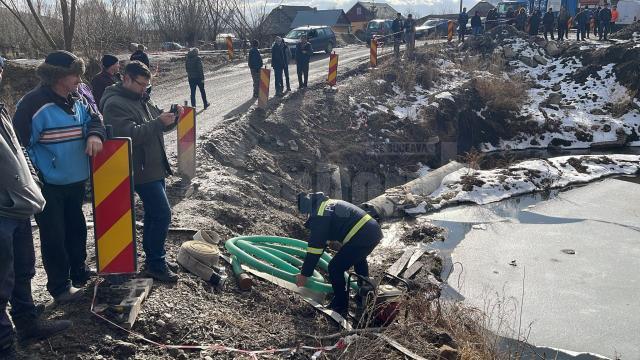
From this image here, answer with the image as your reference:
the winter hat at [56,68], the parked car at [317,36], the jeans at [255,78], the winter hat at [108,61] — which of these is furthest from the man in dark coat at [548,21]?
the winter hat at [56,68]

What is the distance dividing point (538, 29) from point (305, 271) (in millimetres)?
24819

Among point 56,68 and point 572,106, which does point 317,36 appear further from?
point 56,68

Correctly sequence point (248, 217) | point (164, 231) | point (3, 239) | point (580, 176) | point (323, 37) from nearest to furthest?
point (3, 239) < point (164, 231) < point (248, 217) < point (580, 176) < point (323, 37)

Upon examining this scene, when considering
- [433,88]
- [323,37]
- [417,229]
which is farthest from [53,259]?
[323,37]

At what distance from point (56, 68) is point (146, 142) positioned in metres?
0.92

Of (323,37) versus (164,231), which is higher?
(323,37)

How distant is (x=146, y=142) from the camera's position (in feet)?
14.3

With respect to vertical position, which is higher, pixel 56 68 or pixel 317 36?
pixel 317 36

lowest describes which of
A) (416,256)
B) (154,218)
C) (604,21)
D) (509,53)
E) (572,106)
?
(416,256)

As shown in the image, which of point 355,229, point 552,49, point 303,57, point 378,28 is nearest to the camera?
point 355,229

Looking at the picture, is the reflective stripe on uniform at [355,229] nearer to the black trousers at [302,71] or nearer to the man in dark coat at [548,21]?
the black trousers at [302,71]

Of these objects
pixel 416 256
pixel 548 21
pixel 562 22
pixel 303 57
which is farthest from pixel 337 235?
pixel 562 22

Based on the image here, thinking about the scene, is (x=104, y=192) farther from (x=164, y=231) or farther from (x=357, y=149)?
(x=357, y=149)

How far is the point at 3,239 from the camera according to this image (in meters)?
3.10
